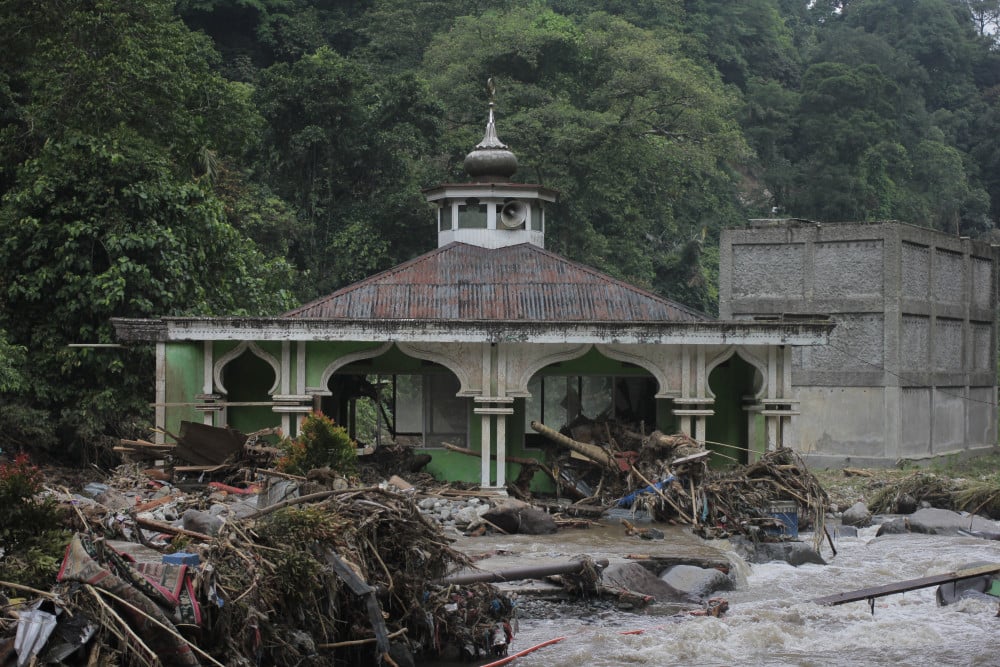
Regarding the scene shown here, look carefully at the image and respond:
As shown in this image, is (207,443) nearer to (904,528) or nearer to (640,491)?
(640,491)

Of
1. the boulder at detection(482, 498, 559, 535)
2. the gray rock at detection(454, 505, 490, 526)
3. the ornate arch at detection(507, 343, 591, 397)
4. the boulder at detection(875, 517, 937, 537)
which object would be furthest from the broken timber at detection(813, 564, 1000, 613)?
the ornate arch at detection(507, 343, 591, 397)

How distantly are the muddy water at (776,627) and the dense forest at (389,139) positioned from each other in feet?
41.2

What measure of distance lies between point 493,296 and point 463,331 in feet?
8.55

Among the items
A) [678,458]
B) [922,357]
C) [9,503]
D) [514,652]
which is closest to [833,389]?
[922,357]

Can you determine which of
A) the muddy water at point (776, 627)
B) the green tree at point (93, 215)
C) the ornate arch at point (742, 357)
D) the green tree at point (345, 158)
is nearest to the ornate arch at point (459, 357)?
the ornate arch at point (742, 357)

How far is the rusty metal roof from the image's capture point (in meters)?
23.1

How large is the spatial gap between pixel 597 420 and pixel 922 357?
13927 millimetres

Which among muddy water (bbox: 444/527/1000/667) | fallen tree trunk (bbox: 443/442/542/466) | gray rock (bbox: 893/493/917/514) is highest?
fallen tree trunk (bbox: 443/442/542/466)

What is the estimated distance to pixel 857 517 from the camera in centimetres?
2283

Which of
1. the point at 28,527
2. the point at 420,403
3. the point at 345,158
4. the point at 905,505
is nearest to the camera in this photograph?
the point at 28,527

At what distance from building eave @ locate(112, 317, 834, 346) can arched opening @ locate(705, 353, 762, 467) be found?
2.65 metres

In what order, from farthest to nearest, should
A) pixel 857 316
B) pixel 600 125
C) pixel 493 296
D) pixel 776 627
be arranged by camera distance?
pixel 600 125 < pixel 857 316 < pixel 493 296 < pixel 776 627

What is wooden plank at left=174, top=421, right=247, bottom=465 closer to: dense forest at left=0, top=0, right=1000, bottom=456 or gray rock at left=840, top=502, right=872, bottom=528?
dense forest at left=0, top=0, right=1000, bottom=456

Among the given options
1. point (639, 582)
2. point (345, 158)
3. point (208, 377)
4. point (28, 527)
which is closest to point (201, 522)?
point (28, 527)
